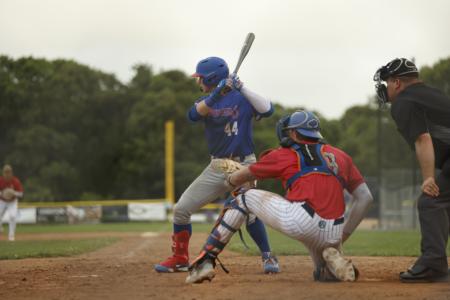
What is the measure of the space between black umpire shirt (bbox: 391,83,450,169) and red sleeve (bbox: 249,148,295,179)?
112 centimetres

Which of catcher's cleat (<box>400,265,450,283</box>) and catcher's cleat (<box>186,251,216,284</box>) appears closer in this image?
catcher's cleat (<box>186,251,216,284</box>)

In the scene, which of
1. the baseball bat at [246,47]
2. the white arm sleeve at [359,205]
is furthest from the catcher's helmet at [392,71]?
the baseball bat at [246,47]

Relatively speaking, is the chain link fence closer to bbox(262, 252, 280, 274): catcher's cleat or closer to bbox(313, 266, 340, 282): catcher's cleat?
bbox(262, 252, 280, 274): catcher's cleat

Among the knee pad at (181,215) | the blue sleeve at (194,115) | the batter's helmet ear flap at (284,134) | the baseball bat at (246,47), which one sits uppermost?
A: the baseball bat at (246,47)

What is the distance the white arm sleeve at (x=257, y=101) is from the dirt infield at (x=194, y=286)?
5.82 feet

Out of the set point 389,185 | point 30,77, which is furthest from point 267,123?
point 389,185

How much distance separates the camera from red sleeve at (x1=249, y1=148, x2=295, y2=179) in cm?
688

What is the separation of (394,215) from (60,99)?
32451mm

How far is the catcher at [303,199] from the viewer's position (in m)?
6.84

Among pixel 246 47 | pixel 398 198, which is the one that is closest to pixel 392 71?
pixel 246 47

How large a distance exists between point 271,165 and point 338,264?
41.4 inches

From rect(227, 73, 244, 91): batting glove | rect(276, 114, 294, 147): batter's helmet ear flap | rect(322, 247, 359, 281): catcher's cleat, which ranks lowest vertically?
Answer: rect(322, 247, 359, 281): catcher's cleat

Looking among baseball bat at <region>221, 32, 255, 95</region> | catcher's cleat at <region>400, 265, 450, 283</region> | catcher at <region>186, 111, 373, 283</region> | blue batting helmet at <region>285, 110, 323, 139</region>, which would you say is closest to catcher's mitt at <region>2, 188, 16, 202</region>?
baseball bat at <region>221, 32, 255, 95</region>

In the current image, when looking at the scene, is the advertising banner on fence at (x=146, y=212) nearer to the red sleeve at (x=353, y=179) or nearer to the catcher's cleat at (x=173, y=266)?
the catcher's cleat at (x=173, y=266)
